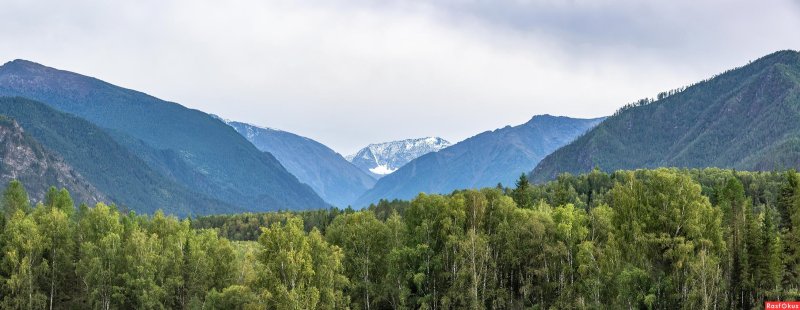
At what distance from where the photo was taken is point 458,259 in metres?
99.1

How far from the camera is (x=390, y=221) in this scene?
10838cm

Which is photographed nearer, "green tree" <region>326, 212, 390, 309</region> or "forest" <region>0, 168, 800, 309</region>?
"forest" <region>0, 168, 800, 309</region>

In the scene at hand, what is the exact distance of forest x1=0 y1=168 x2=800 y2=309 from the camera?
83.4 m

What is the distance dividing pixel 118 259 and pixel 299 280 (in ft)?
124

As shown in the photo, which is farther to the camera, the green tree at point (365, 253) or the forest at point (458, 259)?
the green tree at point (365, 253)

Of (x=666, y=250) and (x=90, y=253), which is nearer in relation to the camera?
(x=666, y=250)

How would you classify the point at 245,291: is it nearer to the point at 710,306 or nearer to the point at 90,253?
the point at 90,253

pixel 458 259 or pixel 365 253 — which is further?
pixel 365 253

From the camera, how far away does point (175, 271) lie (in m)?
106

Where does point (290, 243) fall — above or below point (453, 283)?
above

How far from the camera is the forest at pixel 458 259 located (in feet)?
274

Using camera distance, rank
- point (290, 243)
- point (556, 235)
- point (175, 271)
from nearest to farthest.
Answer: point (290, 243) < point (556, 235) < point (175, 271)

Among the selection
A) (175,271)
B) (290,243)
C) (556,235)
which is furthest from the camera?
(175,271)

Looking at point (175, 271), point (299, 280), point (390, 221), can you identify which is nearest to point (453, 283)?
point (390, 221)
